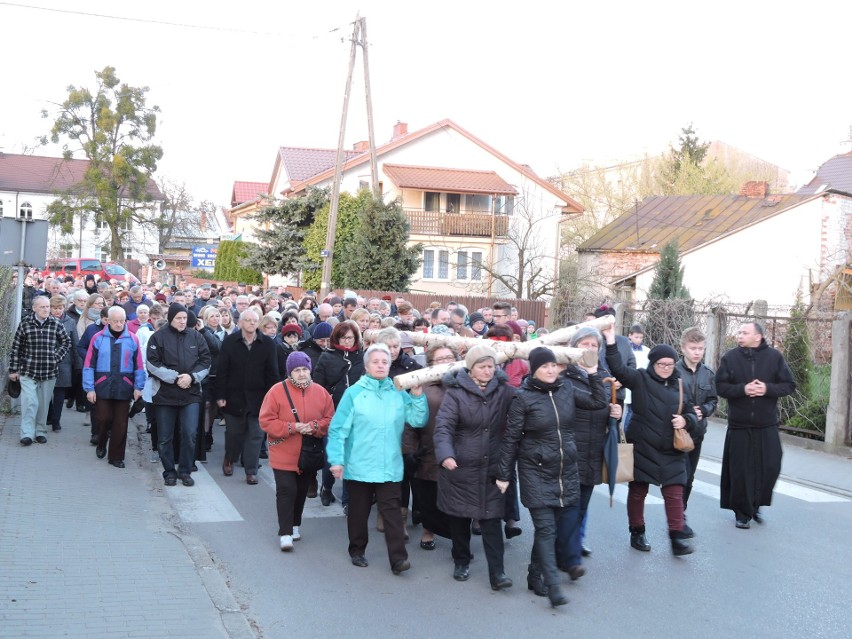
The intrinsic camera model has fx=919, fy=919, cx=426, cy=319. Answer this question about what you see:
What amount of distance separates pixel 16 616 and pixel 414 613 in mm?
2481

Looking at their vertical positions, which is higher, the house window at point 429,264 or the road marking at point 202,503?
the house window at point 429,264

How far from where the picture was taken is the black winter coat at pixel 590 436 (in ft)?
23.0

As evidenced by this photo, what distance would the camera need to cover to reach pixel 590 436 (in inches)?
279

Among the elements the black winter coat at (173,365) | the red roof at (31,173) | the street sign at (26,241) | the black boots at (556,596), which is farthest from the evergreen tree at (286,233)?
the red roof at (31,173)

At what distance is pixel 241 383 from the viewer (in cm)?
1008

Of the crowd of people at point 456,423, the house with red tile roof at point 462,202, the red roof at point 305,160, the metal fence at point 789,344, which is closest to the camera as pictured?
the crowd of people at point 456,423

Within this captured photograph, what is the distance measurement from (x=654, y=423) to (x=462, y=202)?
3835 cm

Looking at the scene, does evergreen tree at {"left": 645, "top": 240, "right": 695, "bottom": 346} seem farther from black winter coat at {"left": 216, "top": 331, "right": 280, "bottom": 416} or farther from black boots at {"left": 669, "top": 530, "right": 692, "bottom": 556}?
black boots at {"left": 669, "top": 530, "right": 692, "bottom": 556}

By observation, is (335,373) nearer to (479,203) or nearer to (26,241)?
(26,241)

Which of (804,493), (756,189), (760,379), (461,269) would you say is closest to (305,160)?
(461,269)

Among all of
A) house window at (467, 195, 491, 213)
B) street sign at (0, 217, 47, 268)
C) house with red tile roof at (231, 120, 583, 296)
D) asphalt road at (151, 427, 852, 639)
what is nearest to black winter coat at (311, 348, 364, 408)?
asphalt road at (151, 427, 852, 639)

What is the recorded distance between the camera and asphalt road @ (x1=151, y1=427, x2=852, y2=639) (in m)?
5.95

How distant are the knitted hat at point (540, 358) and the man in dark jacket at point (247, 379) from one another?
444 centimetres

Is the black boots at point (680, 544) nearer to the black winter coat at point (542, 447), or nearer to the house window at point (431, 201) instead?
the black winter coat at point (542, 447)
